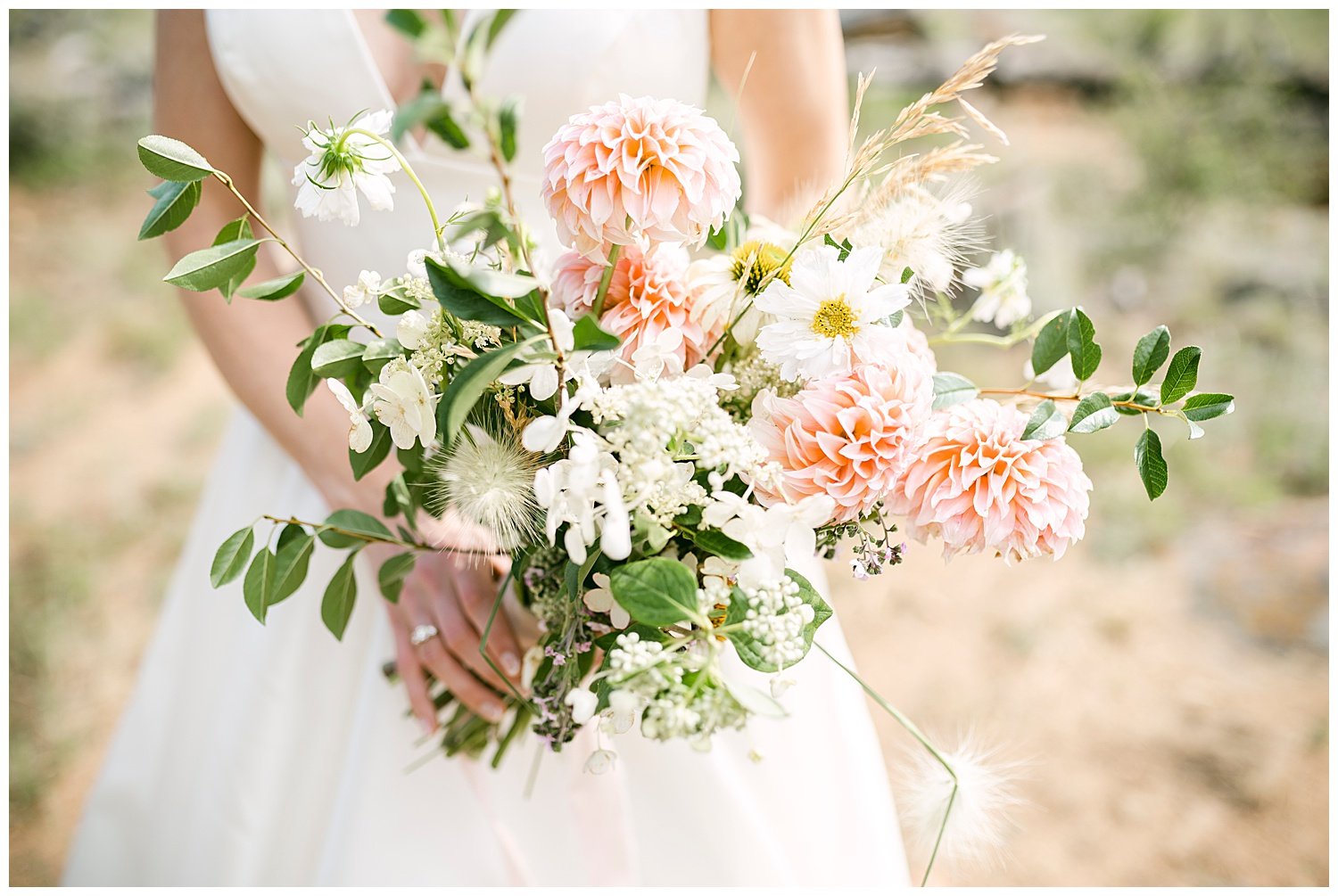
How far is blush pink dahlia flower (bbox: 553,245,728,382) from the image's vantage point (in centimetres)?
61

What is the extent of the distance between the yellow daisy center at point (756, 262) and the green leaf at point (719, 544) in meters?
0.18

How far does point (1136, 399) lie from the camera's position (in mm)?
639

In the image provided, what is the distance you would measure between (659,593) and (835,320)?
210 millimetres

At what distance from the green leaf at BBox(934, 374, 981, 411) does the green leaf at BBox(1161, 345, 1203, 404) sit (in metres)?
0.13

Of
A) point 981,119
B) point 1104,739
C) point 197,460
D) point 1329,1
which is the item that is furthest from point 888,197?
point 197,460

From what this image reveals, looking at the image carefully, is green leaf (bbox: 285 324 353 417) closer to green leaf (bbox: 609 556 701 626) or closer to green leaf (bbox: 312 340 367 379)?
green leaf (bbox: 312 340 367 379)

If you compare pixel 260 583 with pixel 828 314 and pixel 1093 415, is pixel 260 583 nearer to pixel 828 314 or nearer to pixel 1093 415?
pixel 828 314

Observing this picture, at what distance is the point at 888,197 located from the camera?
660 mm

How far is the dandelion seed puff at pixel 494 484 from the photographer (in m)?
0.61

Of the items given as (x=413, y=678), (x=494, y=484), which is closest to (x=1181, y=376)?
(x=494, y=484)

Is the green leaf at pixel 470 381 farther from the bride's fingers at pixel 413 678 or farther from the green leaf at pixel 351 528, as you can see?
the bride's fingers at pixel 413 678

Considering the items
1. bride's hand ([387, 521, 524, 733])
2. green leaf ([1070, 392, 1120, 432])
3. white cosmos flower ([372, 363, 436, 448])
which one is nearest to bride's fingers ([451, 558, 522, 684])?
bride's hand ([387, 521, 524, 733])

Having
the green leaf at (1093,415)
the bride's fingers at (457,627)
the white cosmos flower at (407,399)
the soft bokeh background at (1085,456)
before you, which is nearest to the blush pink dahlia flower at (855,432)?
the green leaf at (1093,415)

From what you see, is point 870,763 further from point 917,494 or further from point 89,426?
point 89,426
